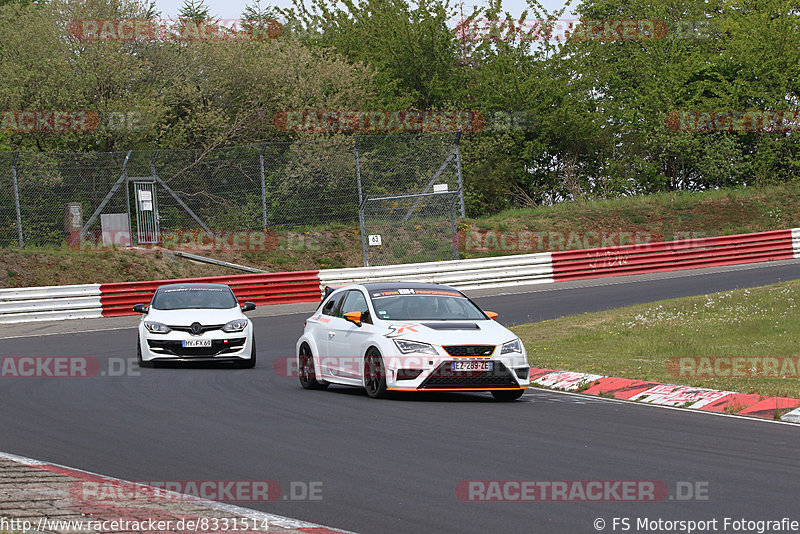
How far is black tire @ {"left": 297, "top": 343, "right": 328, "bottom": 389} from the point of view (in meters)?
13.9

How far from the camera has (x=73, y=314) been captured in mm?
26578

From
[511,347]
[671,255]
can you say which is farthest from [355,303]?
[671,255]

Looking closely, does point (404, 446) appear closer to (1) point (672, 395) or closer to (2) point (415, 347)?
(2) point (415, 347)

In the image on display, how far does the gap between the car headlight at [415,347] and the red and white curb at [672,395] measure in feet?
7.94

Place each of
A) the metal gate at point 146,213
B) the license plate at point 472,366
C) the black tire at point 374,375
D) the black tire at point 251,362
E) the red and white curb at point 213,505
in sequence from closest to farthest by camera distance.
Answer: the red and white curb at point 213,505 → the license plate at point 472,366 → the black tire at point 374,375 → the black tire at point 251,362 → the metal gate at point 146,213

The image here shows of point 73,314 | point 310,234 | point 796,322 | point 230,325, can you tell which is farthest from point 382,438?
point 310,234

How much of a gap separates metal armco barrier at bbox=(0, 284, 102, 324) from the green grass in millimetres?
11569

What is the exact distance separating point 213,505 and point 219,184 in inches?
962

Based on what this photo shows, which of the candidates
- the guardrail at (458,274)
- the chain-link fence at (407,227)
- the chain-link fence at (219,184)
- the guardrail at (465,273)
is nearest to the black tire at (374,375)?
the guardrail at (458,274)

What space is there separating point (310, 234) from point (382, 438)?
26.2 metres

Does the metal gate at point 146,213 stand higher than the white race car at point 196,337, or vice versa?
the metal gate at point 146,213

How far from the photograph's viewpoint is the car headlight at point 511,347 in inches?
477

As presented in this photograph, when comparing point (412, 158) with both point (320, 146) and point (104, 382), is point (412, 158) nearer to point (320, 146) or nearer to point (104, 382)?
point (320, 146)

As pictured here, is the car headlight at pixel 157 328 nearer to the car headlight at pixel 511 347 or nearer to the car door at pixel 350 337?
the car door at pixel 350 337
